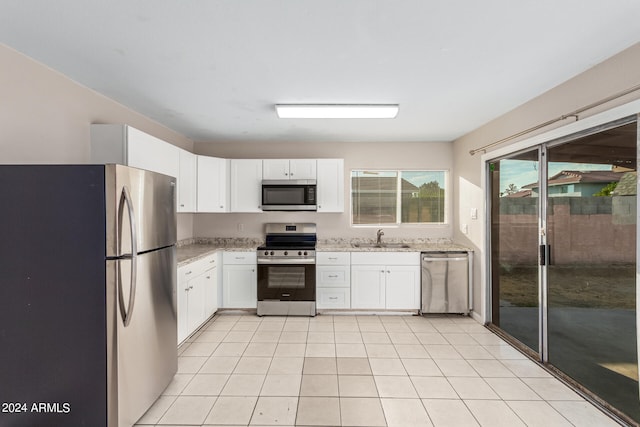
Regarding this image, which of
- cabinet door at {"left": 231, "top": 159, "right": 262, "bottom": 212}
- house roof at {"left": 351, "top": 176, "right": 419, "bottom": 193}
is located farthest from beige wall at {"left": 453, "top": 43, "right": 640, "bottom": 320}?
cabinet door at {"left": 231, "top": 159, "right": 262, "bottom": 212}

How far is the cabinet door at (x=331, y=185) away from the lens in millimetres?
4344

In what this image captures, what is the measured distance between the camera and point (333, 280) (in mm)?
4105

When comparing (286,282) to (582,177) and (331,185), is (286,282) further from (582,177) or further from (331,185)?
(582,177)

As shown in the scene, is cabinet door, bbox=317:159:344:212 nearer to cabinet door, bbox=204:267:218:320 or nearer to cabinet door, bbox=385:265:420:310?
cabinet door, bbox=385:265:420:310

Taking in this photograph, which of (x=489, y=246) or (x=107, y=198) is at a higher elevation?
(x=107, y=198)

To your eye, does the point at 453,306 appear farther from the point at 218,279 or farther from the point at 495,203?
the point at 218,279

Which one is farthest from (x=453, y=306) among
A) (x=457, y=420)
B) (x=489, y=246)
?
(x=457, y=420)

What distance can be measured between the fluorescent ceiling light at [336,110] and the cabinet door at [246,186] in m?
1.44

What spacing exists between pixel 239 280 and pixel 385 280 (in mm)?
1903

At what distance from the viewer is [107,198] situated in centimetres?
177

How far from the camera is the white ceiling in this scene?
61.2 inches

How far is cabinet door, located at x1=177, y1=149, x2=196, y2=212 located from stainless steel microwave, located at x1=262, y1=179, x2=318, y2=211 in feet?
2.95

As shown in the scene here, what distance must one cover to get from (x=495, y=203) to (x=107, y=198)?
3.65 meters

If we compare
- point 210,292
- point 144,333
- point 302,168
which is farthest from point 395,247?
point 144,333
